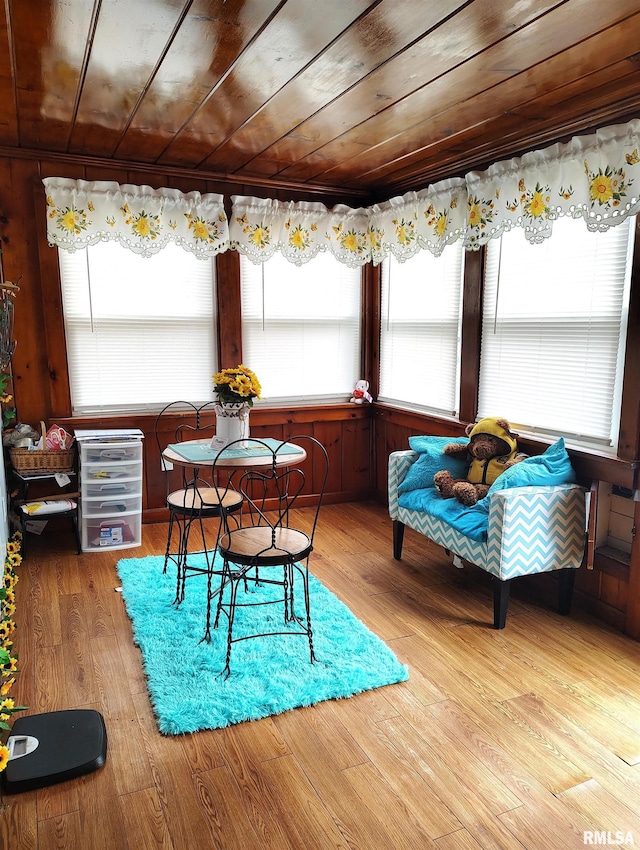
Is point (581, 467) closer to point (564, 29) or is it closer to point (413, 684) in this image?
point (413, 684)

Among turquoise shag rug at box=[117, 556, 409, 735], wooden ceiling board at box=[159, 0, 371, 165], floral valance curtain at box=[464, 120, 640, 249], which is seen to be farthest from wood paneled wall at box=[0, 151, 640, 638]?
turquoise shag rug at box=[117, 556, 409, 735]

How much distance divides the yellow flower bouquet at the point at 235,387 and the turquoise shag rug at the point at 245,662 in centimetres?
101

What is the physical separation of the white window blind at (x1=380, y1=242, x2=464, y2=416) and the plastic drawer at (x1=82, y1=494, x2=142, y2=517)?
6.71ft

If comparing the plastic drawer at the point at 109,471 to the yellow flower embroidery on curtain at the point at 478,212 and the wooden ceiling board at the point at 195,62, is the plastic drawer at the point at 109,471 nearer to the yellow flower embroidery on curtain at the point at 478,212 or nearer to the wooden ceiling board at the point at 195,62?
the wooden ceiling board at the point at 195,62

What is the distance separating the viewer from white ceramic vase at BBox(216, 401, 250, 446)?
3.14 m

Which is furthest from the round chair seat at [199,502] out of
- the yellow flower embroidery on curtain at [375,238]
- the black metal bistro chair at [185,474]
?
the yellow flower embroidery on curtain at [375,238]

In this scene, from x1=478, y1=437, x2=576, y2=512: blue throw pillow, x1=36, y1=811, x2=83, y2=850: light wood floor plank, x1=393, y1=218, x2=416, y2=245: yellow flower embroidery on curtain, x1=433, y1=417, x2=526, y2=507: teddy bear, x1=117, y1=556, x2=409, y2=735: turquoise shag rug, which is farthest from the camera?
x1=393, y1=218, x2=416, y2=245: yellow flower embroidery on curtain

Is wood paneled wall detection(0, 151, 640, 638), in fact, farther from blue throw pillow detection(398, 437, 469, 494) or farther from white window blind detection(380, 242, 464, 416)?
blue throw pillow detection(398, 437, 469, 494)

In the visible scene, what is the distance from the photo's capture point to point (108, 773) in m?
1.92

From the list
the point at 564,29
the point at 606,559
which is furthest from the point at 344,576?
the point at 564,29

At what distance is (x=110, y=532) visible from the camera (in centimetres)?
379

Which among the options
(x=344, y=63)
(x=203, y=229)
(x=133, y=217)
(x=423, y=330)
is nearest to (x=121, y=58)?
(x=344, y=63)

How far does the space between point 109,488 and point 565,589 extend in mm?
2658

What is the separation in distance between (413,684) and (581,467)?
4.48 ft
